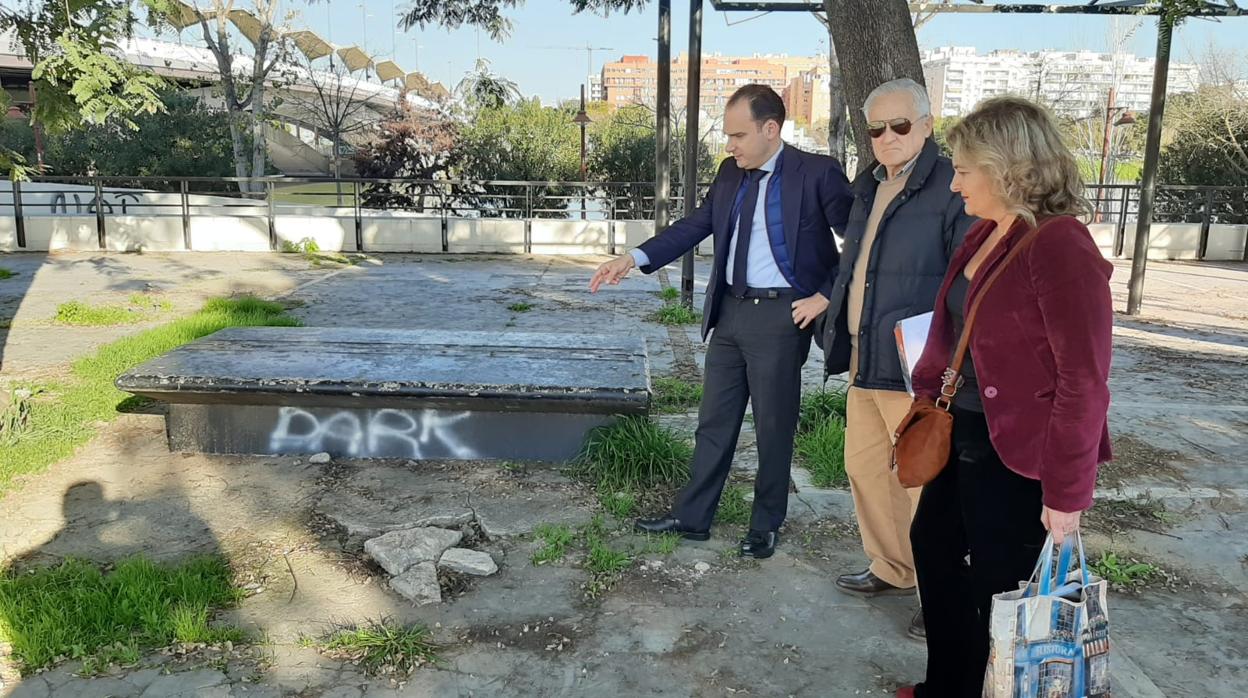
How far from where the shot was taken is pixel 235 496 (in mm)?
3975

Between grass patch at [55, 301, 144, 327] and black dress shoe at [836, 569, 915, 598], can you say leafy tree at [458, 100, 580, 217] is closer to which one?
grass patch at [55, 301, 144, 327]

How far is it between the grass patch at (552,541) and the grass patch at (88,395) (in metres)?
2.30

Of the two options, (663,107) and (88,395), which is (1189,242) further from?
(88,395)

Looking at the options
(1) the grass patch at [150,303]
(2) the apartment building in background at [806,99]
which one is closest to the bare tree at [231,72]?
(1) the grass patch at [150,303]

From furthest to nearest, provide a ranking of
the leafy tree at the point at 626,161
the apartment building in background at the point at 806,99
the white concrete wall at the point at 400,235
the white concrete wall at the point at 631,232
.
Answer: the apartment building in background at the point at 806,99 → the leafy tree at the point at 626,161 → the white concrete wall at the point at 631,232 → the white concrete wall at the point at 400,235

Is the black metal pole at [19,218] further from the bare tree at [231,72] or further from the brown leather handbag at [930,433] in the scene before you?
the brown leather handbag at [930,433]

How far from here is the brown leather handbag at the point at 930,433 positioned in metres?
2.11

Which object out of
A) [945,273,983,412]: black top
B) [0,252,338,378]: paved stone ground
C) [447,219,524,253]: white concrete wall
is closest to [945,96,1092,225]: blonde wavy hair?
[945,273,983,412]: black top

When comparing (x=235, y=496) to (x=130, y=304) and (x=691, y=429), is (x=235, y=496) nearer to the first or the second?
A: (x=691, y=429)

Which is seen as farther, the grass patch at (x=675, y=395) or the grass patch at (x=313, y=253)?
the grass patch at (x=313, y=253)

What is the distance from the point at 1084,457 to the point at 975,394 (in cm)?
31

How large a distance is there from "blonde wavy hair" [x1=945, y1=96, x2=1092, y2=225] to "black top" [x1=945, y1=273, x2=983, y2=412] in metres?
0.26

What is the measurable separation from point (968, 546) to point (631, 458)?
2119 millimetres

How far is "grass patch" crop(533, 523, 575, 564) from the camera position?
3434 mm
